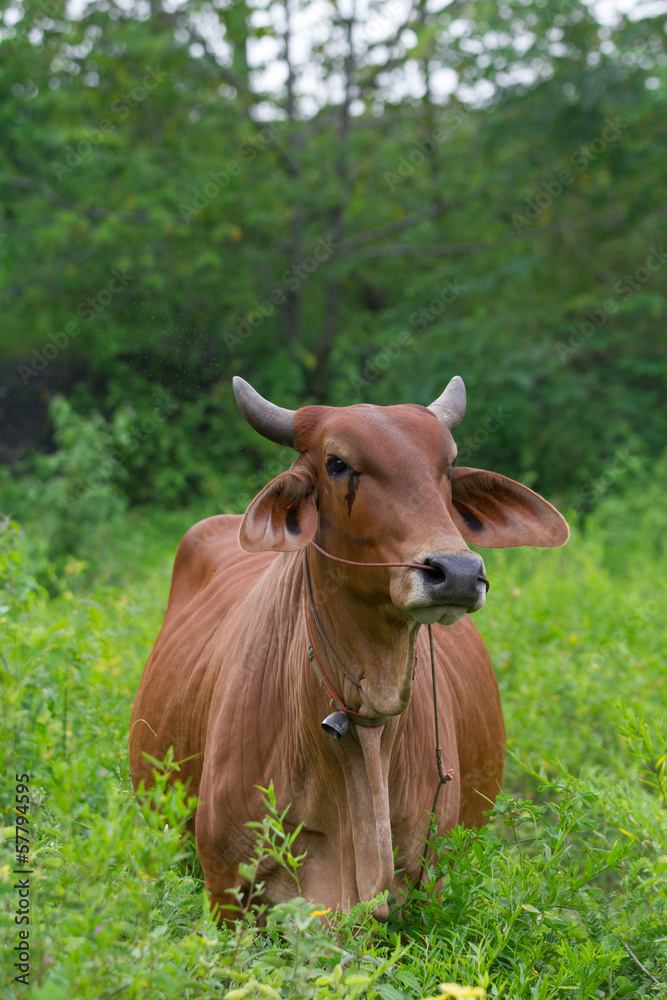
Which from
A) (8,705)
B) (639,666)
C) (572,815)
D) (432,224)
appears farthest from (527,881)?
(432,224)

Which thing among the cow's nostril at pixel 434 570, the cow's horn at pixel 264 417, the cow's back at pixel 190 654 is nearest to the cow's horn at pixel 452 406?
the cow's horn at pixel 264 417

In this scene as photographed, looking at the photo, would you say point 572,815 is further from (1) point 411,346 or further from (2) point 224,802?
(1) point 411,346

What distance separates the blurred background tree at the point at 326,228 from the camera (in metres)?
10.9

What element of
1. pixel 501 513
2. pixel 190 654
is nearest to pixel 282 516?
pixel 501 513

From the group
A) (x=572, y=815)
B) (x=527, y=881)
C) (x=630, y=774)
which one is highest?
(x=572, y=815)

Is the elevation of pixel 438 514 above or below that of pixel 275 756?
above

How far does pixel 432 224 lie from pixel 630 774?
404 inches

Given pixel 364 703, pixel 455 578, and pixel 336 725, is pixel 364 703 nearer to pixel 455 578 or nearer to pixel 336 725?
pixel 336 725

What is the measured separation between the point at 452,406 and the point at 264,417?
0.61 m

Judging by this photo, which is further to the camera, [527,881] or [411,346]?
[411,346]

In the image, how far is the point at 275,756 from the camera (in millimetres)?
2598

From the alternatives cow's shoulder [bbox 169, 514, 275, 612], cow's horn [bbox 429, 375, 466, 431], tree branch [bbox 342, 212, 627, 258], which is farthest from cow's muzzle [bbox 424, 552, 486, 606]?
tree branch [bbox 342, 212, 627, 258]

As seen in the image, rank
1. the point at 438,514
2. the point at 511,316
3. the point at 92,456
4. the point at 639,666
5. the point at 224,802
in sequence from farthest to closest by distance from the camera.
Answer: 1. the point at 511,316
2. the point at 92,456
3. the point at 639,666
4. the point at 224,802
5. the point at 438,514

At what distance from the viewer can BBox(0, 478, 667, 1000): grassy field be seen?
5.16 ft
